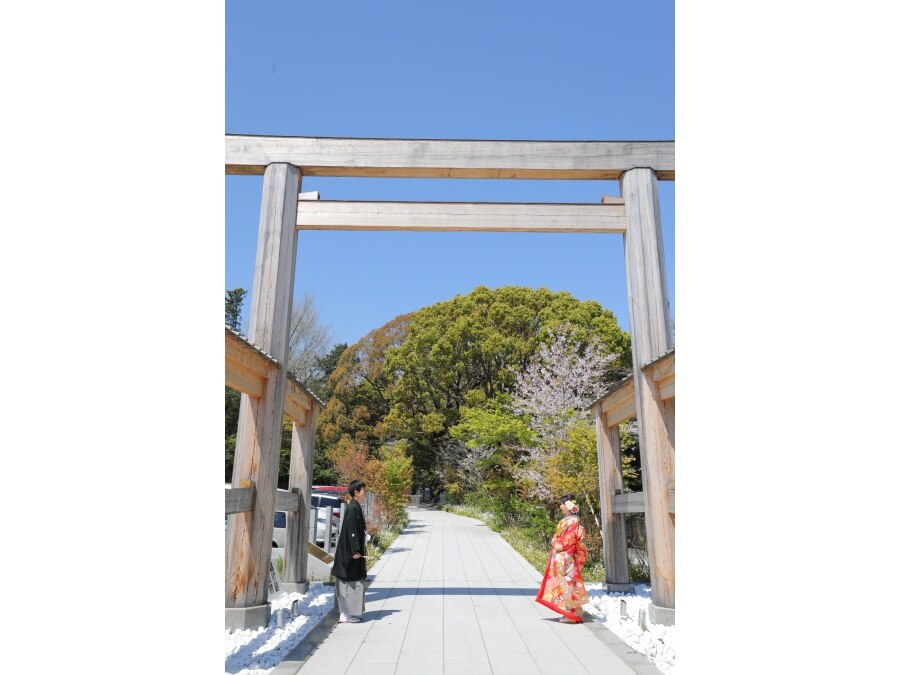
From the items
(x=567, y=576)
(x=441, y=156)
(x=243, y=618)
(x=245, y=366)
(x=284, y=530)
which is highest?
(x=441, y=156)

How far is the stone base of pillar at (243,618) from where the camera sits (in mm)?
5977

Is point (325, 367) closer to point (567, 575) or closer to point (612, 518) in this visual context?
point (612, 518)

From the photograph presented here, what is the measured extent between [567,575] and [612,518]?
2.04 meters

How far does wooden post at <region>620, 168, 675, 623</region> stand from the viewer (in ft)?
20.6

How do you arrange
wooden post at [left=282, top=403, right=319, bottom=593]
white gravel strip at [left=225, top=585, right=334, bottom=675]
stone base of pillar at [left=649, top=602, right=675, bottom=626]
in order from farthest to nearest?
wooden post at [left=282, top=403, right=319, bottom=593] < stone base of pillar at [left=649, top=602, right=675, bottom=626] < white gravel strip at [left=225, top=585, right=334, bottom=675]

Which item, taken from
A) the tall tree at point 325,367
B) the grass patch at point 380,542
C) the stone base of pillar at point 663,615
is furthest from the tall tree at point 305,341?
the stone base of pillar at point 663,615

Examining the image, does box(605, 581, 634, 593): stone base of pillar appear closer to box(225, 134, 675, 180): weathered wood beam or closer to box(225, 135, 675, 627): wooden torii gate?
box(225, 135, 675, 627): wooden torii gate

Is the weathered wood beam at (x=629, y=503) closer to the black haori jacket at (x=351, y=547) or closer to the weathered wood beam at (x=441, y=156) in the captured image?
the black haori jacket at (x=351, y=547)

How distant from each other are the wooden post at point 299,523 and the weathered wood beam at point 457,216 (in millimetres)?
3106

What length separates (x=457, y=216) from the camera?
7152mm

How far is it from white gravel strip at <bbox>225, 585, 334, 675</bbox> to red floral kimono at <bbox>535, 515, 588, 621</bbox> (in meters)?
2.36

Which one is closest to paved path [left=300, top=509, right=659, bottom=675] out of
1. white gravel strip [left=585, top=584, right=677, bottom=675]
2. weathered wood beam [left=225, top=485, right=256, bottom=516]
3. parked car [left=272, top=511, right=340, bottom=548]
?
white gravel strip [left=585, top=584, right=677, bottom=675]

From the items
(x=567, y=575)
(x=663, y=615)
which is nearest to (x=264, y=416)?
(x=567, y=575)
